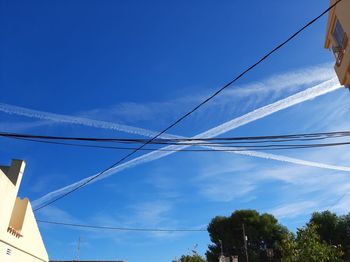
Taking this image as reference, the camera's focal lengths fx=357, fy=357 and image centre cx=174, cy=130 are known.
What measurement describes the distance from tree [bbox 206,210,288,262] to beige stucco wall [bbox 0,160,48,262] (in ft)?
110

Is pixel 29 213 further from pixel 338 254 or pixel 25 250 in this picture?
pixel 338 254

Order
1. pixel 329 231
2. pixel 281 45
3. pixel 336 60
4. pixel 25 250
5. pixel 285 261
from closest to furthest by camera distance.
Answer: pixel 281 45, pixel 336 60, pixel 25 250, pixel 285 261, pixel 329 231

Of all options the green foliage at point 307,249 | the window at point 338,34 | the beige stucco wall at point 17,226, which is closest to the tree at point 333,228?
the green foliage at point 307,249

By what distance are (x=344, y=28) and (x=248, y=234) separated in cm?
4313

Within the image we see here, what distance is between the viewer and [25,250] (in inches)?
846

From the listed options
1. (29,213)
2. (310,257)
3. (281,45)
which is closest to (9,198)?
(29,213)

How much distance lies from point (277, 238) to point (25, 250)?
39813 millimetres

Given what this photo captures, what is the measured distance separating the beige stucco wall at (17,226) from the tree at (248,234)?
1318 inches

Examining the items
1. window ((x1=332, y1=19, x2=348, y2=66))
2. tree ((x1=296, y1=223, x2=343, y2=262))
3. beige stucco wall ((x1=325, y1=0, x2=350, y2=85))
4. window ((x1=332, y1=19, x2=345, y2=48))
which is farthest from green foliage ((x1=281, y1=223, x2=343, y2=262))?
window ((x1=332, y1=19, x2=345, y2=48))

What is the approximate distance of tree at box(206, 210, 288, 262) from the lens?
51.8 m

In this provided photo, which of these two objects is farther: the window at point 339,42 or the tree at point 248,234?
the tree at point 248,234

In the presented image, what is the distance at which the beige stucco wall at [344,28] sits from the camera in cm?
1360

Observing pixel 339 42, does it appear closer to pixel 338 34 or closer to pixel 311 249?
pixel 338 34

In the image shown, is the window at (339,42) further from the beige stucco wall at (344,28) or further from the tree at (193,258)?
the tree at (193,258)
